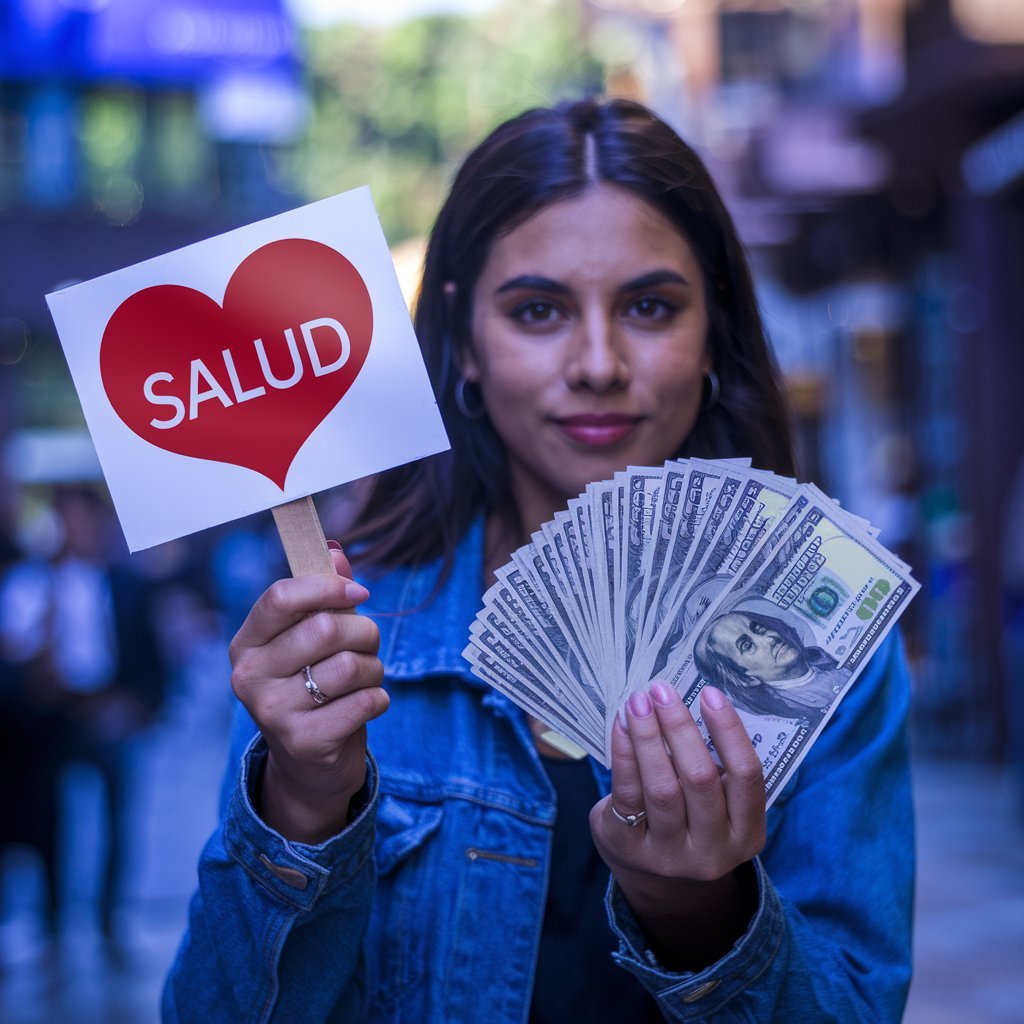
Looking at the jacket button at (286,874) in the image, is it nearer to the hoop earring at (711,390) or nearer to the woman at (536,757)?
the woman at (536,757)

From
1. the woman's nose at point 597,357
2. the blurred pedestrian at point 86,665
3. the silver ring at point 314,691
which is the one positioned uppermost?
the woman's nose at point 597,357

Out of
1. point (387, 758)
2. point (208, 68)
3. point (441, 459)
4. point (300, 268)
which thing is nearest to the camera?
point (300, 268)

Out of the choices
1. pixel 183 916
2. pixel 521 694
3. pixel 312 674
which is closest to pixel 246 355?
pixel 312 674

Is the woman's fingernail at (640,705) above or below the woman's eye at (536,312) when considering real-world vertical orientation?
below

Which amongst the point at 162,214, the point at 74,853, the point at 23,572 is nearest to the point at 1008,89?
the point at 23,572

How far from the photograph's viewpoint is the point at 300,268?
→ 1506 mm

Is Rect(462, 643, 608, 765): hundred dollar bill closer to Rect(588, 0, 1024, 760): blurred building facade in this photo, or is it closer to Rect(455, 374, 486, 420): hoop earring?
Rect(455, 374, 486, 420): hoop earring

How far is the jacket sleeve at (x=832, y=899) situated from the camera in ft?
4.79

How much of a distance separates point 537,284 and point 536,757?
583 mm

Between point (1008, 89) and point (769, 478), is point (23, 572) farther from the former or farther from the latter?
point (1008, 89)

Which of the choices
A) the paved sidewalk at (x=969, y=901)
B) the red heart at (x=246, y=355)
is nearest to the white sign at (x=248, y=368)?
the red heart at (x=246, y=355)

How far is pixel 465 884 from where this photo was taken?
168 cm

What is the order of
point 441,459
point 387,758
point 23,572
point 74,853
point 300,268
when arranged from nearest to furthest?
1. point 300,268
2. point 387,758
3. point 441,459
4. point 23,572
5. point 74,853

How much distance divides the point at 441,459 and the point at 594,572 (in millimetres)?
473
